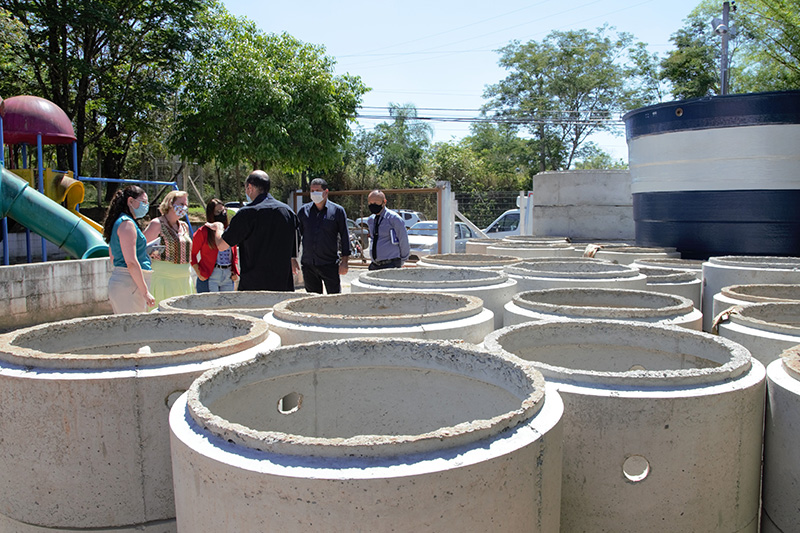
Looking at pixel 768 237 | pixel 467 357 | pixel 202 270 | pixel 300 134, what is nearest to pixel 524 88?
Result: pixel 300 134

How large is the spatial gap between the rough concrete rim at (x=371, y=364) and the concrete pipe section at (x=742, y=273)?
11.1ft

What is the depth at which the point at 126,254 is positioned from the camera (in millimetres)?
4965

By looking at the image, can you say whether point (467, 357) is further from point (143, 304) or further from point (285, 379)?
point (143, 304)

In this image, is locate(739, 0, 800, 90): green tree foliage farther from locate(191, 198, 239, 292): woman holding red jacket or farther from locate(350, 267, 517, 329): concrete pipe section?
locate(191, 198, 239, 292): woman holding red jacket

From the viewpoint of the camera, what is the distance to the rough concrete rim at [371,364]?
6.12ft

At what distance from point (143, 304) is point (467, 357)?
328 cm

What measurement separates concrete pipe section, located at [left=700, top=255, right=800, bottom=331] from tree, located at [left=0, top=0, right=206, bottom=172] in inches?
650

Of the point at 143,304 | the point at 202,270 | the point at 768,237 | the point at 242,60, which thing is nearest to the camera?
the point at 143,304

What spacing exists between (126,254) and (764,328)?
4.34 metres

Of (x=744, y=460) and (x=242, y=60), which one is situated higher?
(x=242, y=60)

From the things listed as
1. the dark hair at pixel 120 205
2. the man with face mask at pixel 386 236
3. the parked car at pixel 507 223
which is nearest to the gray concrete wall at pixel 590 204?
the man with face mask at pixel 386 236

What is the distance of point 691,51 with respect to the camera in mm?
32812

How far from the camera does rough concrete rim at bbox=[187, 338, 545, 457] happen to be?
1866mm

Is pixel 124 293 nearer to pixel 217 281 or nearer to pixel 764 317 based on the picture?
pixel 217 281
